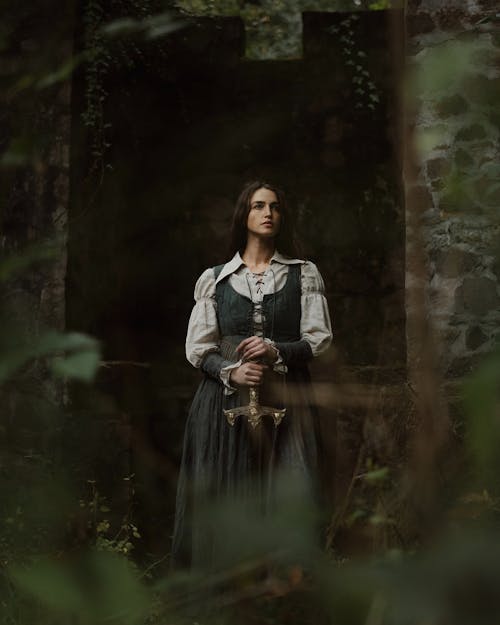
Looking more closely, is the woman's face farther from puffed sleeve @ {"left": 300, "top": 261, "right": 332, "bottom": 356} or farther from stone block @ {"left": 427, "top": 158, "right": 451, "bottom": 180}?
stone block @ {"left": 427, "top": 158, "right": 451, "bottom": 180}

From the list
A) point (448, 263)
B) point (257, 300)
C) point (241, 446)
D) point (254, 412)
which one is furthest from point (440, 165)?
point (241, 446)

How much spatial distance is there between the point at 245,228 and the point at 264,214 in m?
0.12

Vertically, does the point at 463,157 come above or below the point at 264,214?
above

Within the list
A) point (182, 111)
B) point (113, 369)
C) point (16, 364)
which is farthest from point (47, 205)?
point (16, 364)


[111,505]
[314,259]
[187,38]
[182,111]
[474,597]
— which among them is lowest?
[111,505]

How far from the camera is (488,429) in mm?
519

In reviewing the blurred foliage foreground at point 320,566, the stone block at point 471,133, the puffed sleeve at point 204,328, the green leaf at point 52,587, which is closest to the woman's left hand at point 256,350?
the puffed sleeve at point 204,328

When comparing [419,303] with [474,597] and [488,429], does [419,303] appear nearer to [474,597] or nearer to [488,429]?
[488,429]

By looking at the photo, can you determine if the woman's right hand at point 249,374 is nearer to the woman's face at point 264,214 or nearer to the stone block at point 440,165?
the woman's face at point 264,214

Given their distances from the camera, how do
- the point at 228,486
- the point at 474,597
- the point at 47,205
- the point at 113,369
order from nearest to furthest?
the point at 474,597 → the point at 228,486 → the point at 47,205 → the point at 113,369

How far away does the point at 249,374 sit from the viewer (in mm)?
3408

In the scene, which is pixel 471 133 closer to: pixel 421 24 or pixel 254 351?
pixel 421 24

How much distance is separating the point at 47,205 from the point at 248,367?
172 cm

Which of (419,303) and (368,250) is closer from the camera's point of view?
(419,303)
